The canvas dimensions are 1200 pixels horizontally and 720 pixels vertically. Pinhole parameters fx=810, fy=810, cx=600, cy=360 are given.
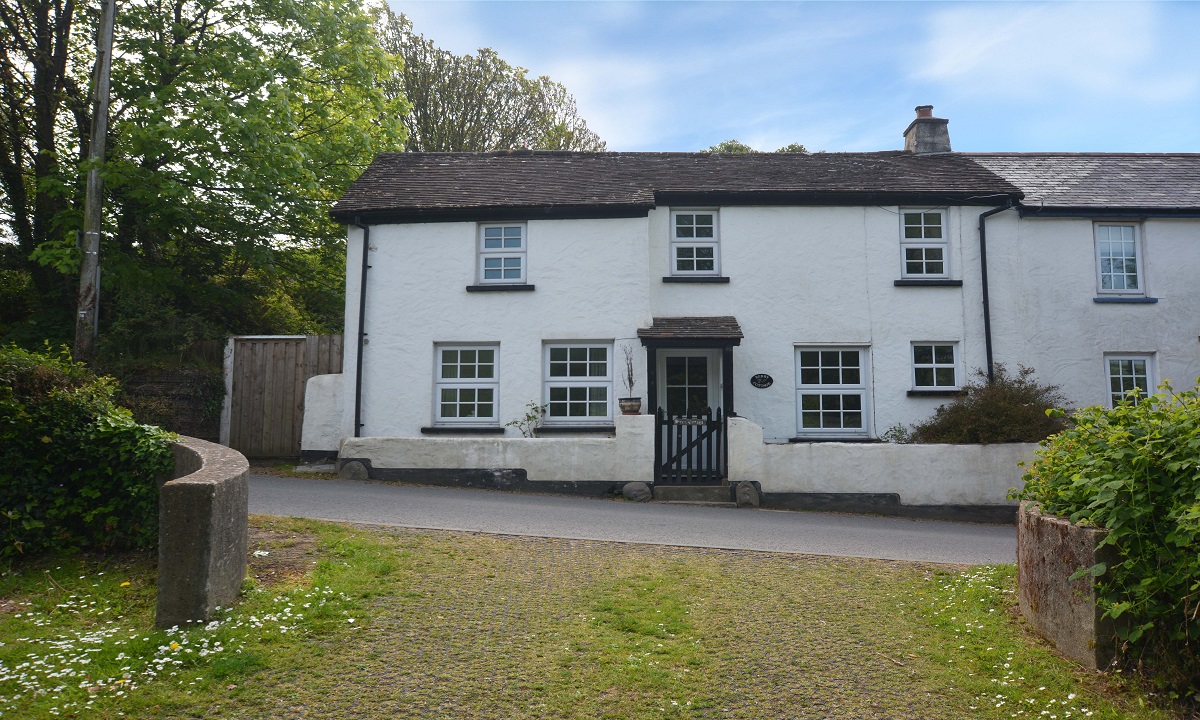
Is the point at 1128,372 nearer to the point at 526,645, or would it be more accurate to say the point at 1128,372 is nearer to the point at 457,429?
the point at 457,429

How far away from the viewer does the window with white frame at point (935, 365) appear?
1505 cm

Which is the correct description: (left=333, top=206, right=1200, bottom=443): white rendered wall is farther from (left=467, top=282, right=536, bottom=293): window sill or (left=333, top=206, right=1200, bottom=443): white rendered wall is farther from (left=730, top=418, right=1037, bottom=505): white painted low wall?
(left=730, top=418, right=1037, bottom=505): white painted low wall

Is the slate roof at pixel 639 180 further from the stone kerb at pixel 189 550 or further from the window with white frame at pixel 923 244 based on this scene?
the stone kerb at pixel 189 550

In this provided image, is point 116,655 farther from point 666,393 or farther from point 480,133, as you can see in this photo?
point 480,133

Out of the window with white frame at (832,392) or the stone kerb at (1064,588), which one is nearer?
the stone kerb at (1064,588)

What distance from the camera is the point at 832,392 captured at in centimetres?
1502

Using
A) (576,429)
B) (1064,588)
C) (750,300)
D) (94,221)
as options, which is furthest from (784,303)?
(94,221)

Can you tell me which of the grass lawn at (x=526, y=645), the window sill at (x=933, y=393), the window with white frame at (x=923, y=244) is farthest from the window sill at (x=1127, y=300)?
the grass lawn at (x=526, y=645)

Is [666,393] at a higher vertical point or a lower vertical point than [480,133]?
lower

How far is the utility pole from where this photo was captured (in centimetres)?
1386

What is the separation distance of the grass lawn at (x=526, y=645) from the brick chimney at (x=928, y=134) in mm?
12764

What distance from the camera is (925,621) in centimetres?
594

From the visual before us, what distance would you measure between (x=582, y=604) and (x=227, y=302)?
1445 cm

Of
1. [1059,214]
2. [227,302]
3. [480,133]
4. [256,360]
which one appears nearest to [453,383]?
[256,360]
